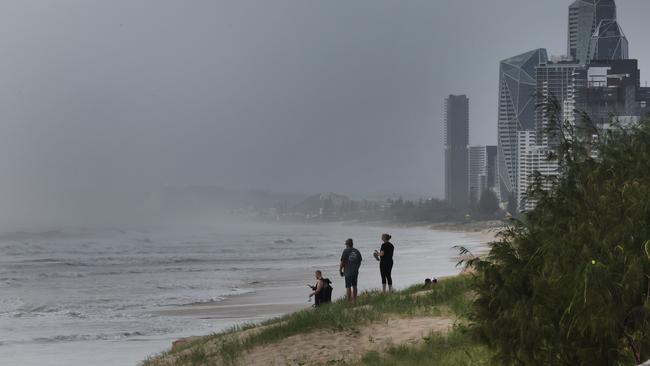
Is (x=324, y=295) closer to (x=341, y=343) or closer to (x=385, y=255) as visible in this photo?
(x=385, y=255)

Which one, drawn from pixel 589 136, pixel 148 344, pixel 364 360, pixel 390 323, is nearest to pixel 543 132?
pixel 589 136

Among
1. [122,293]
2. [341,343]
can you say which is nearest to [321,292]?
[341,343]

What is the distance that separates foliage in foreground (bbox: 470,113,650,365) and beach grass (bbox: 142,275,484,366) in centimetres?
387

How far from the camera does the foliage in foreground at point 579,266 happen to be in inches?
366

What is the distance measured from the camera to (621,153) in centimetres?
1112

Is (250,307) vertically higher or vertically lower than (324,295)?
lower

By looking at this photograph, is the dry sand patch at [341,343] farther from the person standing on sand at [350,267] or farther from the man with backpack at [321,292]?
the man with backpack at [321,292]

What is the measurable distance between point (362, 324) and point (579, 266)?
9380 mm

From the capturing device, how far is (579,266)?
943 centimetres

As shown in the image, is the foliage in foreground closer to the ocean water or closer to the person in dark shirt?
the person in dark shirt

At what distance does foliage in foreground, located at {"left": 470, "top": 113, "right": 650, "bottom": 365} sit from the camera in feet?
30.5

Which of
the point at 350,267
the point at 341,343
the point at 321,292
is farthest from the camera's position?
the point at 321,292

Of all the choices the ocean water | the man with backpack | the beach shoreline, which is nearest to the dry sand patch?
the man with backpack

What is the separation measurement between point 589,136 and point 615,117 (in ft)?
5.85
